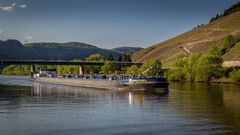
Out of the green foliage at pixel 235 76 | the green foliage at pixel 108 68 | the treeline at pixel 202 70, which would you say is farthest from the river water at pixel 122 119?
the green foliage at pixel 108 68

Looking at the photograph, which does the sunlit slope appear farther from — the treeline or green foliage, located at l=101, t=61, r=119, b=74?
green foliage, located at l=101, t=61, r=119, b=74

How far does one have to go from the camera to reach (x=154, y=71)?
150 m

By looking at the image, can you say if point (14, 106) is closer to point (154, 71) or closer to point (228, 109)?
point (228, 109)

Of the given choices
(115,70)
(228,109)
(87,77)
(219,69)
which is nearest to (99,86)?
(87,77)

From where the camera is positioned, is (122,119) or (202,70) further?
(202,70)

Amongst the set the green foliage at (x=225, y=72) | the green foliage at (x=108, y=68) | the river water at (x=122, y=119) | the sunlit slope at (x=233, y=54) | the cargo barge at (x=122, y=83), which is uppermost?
the sunlit slope at (x=233, y=54)

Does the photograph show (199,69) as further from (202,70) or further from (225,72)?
(225,72)

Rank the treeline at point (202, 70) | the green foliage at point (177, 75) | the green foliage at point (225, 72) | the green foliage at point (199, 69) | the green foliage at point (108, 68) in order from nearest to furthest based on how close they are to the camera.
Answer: the green foliage at point (225, 72) < the treeline at point (202, 70) < the green foliage at point (199, 69) < the green foliage at point (177, 75) < the green foliage at point (108, 68)

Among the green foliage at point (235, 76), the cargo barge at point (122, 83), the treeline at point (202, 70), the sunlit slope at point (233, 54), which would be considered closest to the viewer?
the cargo barge at point (122, 83)

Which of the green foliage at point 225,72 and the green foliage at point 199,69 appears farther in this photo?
the green foliage at point 199,69

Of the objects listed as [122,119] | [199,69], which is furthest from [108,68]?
[122,119]

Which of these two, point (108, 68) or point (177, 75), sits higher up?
point (108, 68)

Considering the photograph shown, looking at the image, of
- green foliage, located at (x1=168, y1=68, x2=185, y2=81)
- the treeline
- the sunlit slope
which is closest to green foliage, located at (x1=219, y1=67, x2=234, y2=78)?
the treeline

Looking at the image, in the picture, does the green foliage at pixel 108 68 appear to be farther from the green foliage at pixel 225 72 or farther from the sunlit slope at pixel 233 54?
the green foliage at pixel 225 72
